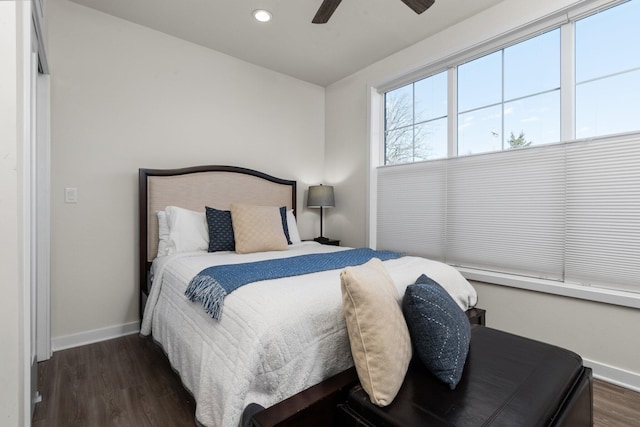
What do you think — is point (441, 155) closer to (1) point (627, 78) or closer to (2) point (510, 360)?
(1) point (627, 78)

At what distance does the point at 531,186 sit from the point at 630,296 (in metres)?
0.90

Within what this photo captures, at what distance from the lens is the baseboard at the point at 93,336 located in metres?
2.41

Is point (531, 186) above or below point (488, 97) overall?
below

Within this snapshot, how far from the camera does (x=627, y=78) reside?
6.66 ft

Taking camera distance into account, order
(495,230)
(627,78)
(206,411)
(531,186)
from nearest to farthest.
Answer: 1. (206,411)
2. (627,78)
3. (531,186)
4. (495,230)

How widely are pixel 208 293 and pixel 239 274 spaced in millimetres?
175

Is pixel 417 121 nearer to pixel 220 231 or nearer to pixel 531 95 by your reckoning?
pixel 531 95

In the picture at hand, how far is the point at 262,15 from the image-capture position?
2.63 metres

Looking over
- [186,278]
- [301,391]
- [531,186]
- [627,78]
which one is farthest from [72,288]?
[627,78]

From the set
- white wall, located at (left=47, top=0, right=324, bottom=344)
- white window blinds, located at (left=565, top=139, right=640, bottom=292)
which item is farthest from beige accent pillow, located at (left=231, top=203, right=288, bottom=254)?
white window blinds, located at (left=565, top=139, right=640, bottom=292)

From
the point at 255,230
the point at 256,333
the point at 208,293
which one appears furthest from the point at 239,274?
the point at 255,230

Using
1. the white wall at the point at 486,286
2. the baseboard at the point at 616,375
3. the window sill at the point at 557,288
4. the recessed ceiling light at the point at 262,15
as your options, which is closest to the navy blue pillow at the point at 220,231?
the white wall at the point at 486,286

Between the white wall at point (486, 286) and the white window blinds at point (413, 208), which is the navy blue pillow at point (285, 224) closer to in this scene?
the white wall at point (486, 286)

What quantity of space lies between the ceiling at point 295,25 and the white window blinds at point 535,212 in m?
1.24
